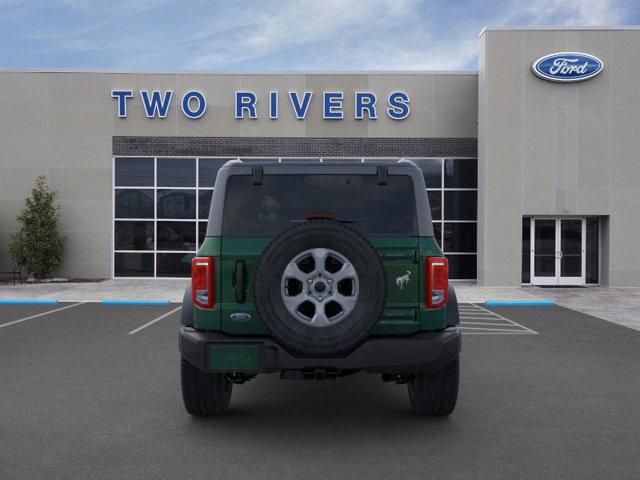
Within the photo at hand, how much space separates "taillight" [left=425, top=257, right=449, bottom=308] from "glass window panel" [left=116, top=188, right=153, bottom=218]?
57.8 feet

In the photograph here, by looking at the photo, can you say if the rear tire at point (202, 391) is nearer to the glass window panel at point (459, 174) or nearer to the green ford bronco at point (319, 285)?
the green ford bronco at point (319, 285)

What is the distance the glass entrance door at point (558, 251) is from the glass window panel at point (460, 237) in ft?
6.72

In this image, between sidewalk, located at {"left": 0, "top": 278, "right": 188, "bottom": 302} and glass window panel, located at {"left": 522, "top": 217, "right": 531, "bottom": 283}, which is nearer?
sidewalk, located at {"left": 0, "top": 278, "right": 188, "bottom": 302}

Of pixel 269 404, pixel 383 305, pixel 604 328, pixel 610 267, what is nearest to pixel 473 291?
pixel 610 267

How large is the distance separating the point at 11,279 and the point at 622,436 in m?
19.8

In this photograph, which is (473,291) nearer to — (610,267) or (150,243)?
(610,267)

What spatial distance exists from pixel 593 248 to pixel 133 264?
15.2 metres

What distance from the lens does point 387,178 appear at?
4805 mm

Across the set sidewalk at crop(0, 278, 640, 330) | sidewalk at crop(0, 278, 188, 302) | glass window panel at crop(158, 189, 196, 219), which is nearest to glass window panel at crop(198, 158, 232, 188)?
glass window panel at crop(158, 189, 196, 219)

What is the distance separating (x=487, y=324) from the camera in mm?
11258

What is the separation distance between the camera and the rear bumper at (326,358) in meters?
4.36

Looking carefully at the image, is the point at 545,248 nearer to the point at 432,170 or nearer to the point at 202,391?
the point at 432,170

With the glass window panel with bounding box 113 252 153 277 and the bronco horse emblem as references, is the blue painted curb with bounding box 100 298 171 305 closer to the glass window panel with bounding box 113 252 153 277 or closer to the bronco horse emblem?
the glass window panel with bounding box 113 252 153 277

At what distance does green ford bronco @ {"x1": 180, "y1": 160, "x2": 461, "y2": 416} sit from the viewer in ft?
13.9
